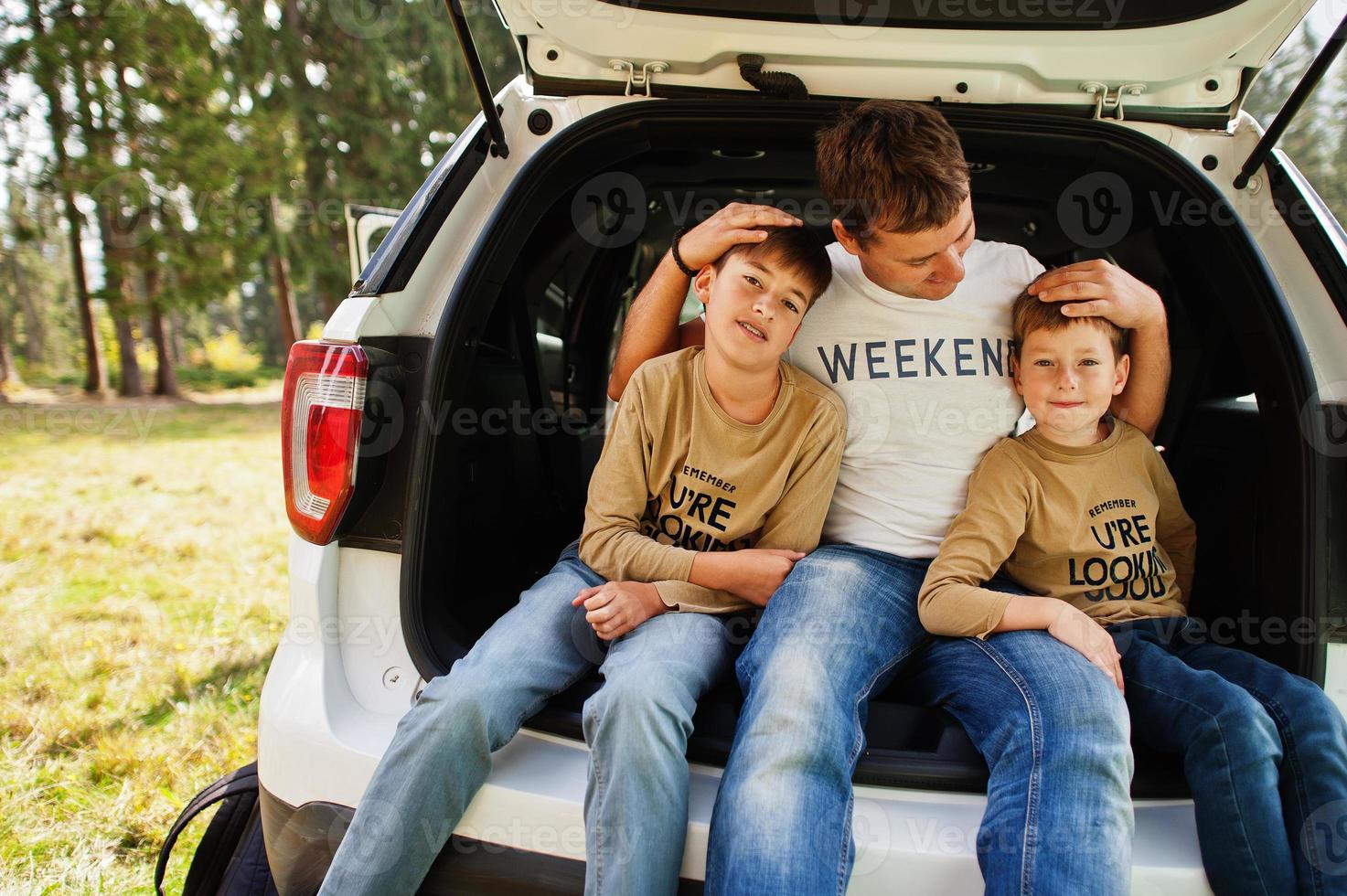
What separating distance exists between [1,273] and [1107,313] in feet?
117

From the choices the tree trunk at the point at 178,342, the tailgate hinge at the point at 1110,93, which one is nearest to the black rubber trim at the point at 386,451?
the tailgate hinge at the point at 1110,93

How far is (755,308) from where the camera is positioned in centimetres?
139

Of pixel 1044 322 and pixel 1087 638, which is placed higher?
pixel 1044 322

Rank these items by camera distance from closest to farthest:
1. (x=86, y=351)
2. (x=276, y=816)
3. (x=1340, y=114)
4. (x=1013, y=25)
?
(x=276, y=816), (x=1013, y=25), (x=86, y=351), (x=1340, y=114)

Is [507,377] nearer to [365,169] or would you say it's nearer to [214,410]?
[214,410]

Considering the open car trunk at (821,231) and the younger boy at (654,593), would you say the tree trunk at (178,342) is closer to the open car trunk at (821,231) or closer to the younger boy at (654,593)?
the open car trunk at (821,231)

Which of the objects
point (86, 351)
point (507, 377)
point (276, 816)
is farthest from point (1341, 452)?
point (86, 351)

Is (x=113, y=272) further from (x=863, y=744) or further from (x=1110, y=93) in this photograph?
(x=863, y=744)

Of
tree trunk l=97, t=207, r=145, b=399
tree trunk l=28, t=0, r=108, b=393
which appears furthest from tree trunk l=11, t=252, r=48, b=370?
tree trunk l=97, t=207, r=145, b=399

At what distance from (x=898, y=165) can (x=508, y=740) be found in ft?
3.59

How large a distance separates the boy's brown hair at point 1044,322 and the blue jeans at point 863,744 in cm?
54

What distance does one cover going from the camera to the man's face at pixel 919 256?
4.66ft

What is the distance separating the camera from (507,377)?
1.78m

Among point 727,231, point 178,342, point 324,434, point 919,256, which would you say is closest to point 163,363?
point 324,434
